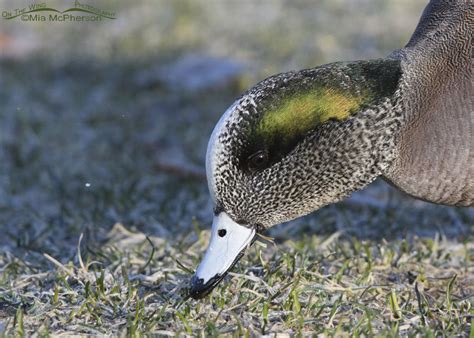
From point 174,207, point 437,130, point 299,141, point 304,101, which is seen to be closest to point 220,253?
point 299,141

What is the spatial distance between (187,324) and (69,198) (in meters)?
1.71

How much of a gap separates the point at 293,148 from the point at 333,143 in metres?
→ 0.13

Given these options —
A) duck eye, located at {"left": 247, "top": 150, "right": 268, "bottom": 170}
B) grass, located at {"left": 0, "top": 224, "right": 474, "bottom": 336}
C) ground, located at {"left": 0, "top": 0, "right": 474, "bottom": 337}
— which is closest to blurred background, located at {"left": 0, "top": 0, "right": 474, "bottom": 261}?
ground, located at {"left": 0, "top": 0, "right": 474, "bottom": 337}

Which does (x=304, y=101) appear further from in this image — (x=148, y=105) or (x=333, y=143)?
(x=148, y=105)

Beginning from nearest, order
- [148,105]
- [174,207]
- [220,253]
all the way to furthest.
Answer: [220,253] → [174,207] → [148,105]

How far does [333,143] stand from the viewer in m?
2.44

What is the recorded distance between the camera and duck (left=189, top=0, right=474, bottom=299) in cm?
235

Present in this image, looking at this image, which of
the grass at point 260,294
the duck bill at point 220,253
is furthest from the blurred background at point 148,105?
the duck bill at point 220,253

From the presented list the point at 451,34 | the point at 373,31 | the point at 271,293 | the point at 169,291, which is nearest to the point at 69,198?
the point at 169,291

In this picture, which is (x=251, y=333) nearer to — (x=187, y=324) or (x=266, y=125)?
(x=187, y=324)

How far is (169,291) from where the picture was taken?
8.65 ft

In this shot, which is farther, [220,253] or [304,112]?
[220,253]

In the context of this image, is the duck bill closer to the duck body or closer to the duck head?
the duck head

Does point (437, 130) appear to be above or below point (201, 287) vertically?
above
